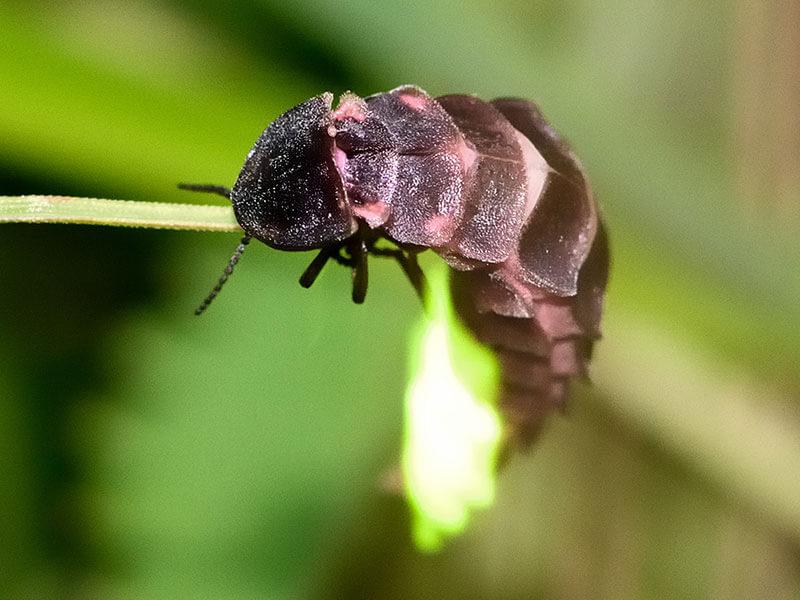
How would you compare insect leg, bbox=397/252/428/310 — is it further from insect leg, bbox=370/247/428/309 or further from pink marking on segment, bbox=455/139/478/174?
pink marking on segment, bbox=455/139/478/174

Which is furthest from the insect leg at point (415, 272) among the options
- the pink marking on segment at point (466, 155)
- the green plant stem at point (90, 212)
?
the green plant stem at point (90, 212)

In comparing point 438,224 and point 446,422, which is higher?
point 438,224

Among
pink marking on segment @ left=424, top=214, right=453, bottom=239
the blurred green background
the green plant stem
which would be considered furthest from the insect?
the blurred green background

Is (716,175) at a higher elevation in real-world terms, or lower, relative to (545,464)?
higher

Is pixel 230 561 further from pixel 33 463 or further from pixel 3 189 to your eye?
pixel 3 189

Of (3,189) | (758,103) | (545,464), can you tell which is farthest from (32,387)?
(758,103)

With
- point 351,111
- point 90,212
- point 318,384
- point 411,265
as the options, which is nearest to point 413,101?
point 351,111

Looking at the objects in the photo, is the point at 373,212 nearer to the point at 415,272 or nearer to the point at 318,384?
the point at 415,272
